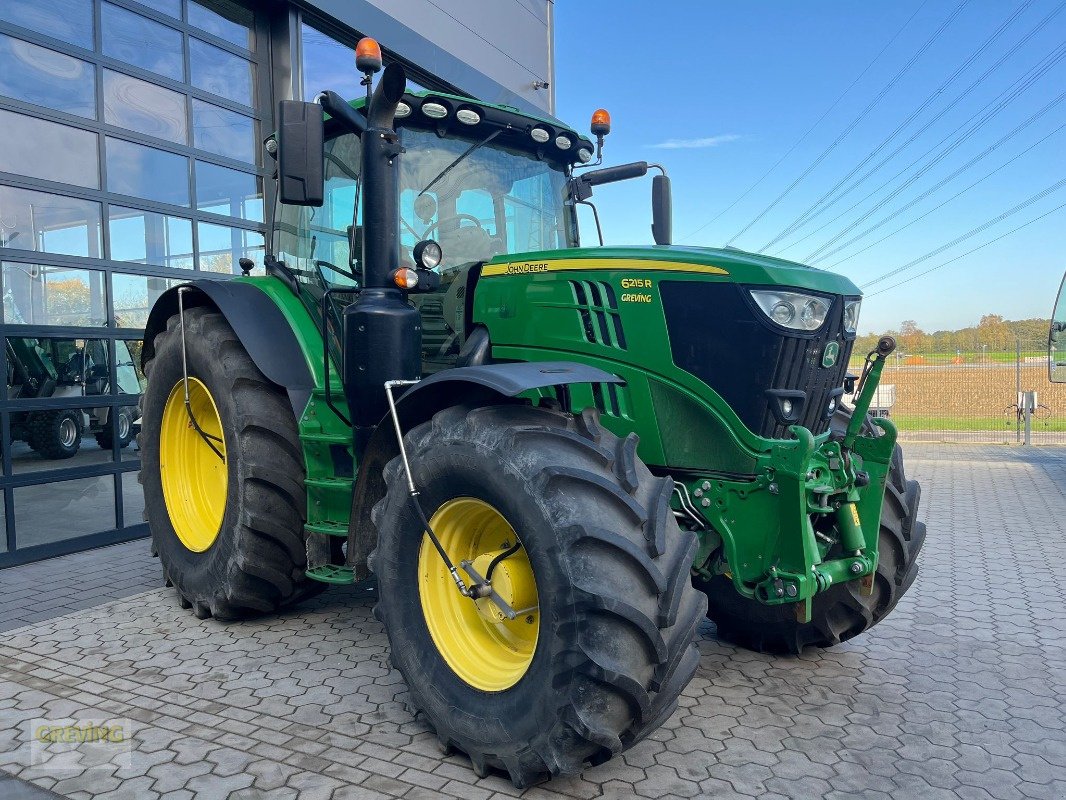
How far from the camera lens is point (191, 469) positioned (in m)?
5.01

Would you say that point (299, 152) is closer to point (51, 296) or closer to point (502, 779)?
point (502, 779)

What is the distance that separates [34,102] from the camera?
569 cm

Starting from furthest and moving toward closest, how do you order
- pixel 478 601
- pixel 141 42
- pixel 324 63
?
pixel 324 63
pixel 141 42
pixel 478 601

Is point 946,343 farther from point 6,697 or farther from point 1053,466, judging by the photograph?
point 6,697

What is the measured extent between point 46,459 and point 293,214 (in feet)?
9.19

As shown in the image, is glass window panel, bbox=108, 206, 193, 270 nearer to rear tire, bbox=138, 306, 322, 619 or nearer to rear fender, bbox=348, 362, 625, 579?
rear tire, bbox=138, 306, 322, 619

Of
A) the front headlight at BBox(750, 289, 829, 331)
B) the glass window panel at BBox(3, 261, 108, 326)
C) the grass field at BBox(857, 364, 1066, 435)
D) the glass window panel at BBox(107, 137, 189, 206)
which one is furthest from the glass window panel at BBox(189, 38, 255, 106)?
the grass field at BBox(857, 364, 1066, 435)

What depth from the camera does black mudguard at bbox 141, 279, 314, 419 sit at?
426 centimetres

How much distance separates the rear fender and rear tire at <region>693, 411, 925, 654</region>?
1.48 metres

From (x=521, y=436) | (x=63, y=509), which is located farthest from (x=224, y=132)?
(x=521, y=436)

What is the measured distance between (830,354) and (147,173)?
17.8 feet

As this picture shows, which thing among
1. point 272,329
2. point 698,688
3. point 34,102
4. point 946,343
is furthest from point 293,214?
point 946,343

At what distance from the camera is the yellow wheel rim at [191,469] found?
191 inches

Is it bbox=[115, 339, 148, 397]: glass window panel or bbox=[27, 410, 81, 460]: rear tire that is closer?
bbox=[27, 410, 81, 460]: rear tire
